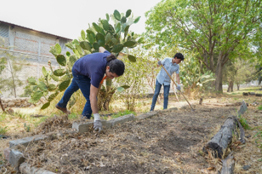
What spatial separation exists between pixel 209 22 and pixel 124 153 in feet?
38.4

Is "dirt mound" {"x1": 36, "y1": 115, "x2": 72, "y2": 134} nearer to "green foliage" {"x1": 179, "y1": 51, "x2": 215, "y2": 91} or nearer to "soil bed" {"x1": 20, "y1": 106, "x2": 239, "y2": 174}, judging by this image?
"soil bed" {"x1": 20, "y1": 106, "x2": 239, "y2": 174}

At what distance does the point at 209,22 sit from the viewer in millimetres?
11367

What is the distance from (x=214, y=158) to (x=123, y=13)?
3601 mm

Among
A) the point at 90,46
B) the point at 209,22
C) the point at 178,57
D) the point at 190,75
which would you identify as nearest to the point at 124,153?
the point at 90,46

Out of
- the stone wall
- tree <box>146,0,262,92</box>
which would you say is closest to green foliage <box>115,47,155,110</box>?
the stone wall

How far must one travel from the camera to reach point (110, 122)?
293cm

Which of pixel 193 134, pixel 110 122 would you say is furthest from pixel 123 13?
pixel 193 134

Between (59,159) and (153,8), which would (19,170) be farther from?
(153,8)

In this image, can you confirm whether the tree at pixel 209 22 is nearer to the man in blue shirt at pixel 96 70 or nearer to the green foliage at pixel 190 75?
the green foliage at pixel 190 75

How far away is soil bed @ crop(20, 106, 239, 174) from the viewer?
5.38 ft

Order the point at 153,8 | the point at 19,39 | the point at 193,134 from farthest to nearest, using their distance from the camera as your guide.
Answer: the point at 153,8, the point at 19,39, the point at 193,134

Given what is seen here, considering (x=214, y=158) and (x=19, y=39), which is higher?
(x=19, y=39)

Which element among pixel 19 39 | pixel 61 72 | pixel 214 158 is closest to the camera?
pixel 214 158

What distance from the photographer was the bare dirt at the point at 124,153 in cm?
164
